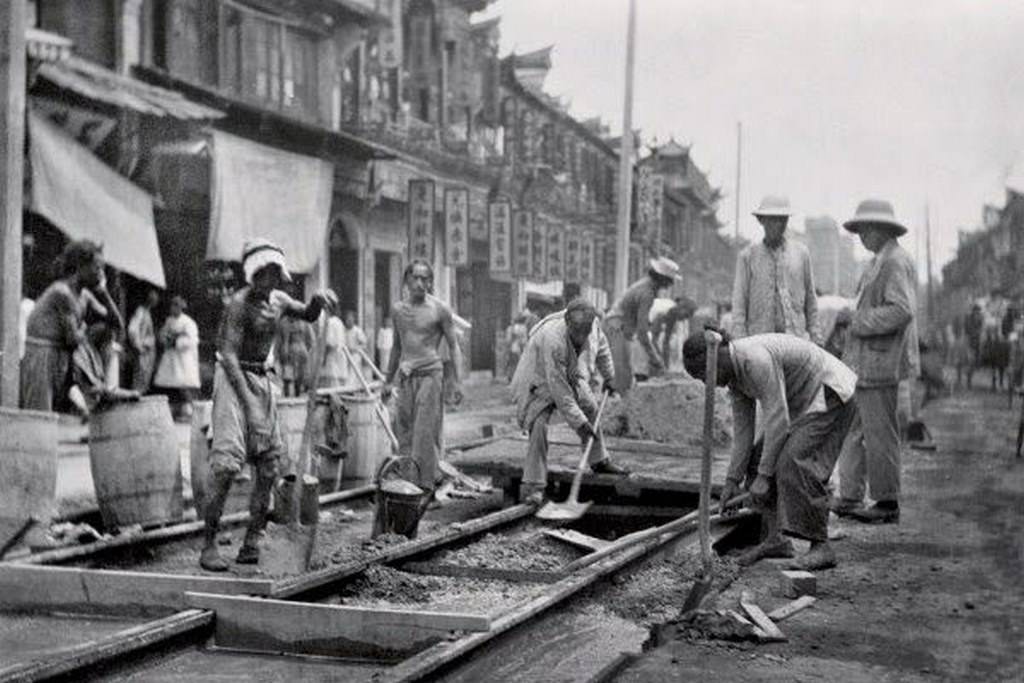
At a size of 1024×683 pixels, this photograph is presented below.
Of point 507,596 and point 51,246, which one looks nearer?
point 507,596

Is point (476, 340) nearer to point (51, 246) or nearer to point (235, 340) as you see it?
point (51, 246)

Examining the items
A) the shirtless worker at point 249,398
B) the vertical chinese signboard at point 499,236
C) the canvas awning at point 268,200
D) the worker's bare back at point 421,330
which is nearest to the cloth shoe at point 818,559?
the shirtless worker at point 249,398

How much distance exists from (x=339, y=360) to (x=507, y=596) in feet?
40.3

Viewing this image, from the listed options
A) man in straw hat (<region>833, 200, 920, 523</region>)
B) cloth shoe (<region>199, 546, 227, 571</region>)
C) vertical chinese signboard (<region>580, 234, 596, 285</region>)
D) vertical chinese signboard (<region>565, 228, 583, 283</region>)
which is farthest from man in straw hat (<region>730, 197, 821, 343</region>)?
vertical chinese signboard (<region>580, 234, 596, 285</region>)

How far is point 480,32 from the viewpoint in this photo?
1236 inches

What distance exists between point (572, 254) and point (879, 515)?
26067mm

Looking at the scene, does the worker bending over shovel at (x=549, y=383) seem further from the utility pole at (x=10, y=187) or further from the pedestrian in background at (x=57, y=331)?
the utility pole at (x=10, y=187)

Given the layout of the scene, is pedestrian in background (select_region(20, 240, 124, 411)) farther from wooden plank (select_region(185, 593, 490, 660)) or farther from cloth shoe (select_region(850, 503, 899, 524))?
cloth shoe (select_region(850, 503, 899, 524))

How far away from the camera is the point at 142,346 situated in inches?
647

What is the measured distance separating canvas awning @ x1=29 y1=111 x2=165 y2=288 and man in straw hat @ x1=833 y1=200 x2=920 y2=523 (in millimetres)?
9314

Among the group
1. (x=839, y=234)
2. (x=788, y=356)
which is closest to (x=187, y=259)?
(x=788, y=356)

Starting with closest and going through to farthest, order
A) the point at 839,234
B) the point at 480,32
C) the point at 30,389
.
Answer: the point at 30,389, the point at 480,32, the point at 839,234

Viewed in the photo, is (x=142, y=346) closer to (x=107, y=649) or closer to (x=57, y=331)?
(x=57, y=331)

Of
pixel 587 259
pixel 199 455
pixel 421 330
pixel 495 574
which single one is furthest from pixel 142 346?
pixel 587 259
